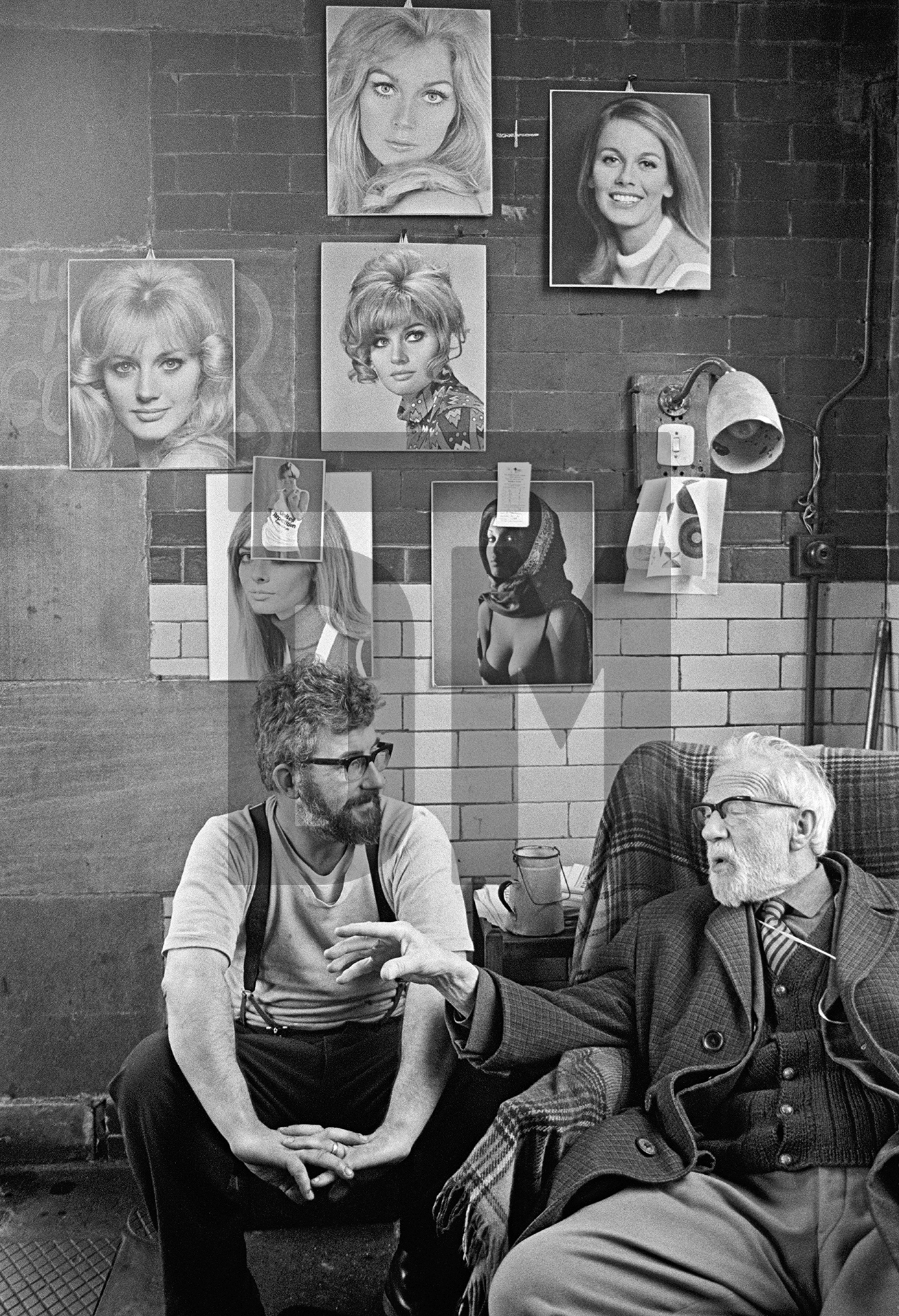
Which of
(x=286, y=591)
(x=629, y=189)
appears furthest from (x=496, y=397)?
(x=286, y=591)

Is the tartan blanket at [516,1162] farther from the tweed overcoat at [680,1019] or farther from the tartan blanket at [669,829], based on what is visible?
the tartan blanket at [669,829]

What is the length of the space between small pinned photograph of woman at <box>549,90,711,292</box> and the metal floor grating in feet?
8.52

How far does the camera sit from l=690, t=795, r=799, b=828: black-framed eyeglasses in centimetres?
220

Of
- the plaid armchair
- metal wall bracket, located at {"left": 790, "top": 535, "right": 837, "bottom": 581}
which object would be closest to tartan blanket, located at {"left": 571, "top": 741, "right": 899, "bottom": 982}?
the plaid armchair

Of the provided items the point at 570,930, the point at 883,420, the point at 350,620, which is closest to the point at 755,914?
the point at 570,930

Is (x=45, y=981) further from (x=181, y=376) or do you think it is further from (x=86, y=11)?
(x=86, y=11)

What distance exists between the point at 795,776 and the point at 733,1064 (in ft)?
1.80

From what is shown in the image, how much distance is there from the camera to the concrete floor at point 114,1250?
2473 mm

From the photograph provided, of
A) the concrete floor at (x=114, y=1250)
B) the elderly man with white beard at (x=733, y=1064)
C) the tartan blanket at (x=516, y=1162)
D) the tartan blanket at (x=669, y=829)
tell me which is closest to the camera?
the elderly man with white beard at (x=733, y=1064)

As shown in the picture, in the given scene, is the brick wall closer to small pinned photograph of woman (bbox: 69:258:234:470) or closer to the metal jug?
small pinned photograph of woman (bbox: 69:258:234:470)

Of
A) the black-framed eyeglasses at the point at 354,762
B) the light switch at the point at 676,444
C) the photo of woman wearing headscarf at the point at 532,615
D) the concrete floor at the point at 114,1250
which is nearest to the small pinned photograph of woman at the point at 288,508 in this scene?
the photo of woman wearing headscarf at the point at 532,615

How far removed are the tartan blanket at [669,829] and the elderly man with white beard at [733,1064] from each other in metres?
0.08

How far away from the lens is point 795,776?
223 cm

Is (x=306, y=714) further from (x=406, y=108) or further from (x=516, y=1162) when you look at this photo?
(x=406, y=108)
